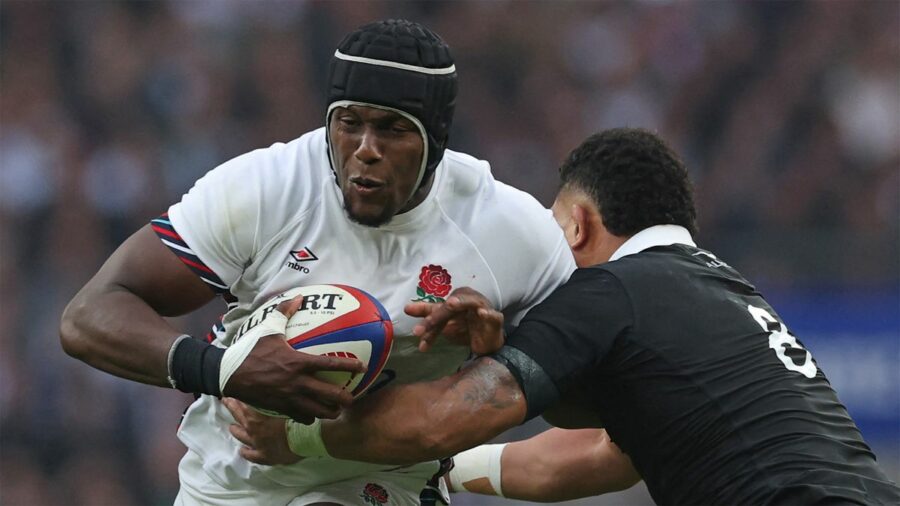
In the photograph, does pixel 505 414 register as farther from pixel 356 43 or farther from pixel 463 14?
pixel 463 14

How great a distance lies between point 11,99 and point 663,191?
25.6 ft

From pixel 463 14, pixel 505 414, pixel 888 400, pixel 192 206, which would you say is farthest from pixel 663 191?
pixel 463 14

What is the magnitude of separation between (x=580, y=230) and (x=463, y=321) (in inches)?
36.0

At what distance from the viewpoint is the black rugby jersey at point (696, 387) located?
396 centimetres

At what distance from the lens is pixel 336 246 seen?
430cm

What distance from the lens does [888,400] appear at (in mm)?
9297

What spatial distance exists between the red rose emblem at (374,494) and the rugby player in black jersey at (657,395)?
1.41ft

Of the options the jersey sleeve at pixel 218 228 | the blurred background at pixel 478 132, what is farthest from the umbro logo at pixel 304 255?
the blurred background at pixel 478 132

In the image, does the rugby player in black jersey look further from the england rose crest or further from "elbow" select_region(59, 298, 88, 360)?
"elbow" select_region(59, 298, 88, 360)

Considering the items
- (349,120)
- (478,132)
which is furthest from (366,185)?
(478,132)

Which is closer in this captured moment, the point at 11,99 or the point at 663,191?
the point at 663,191

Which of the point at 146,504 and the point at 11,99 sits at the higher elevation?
the point at 11,99

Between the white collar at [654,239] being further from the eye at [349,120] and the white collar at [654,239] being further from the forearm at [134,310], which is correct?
the forearm at [134,310]

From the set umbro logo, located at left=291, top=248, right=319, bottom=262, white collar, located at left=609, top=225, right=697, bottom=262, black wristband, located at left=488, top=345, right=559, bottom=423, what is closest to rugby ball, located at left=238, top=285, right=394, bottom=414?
umbro logo, located at left=291, top=248, right=319, bottom=262
